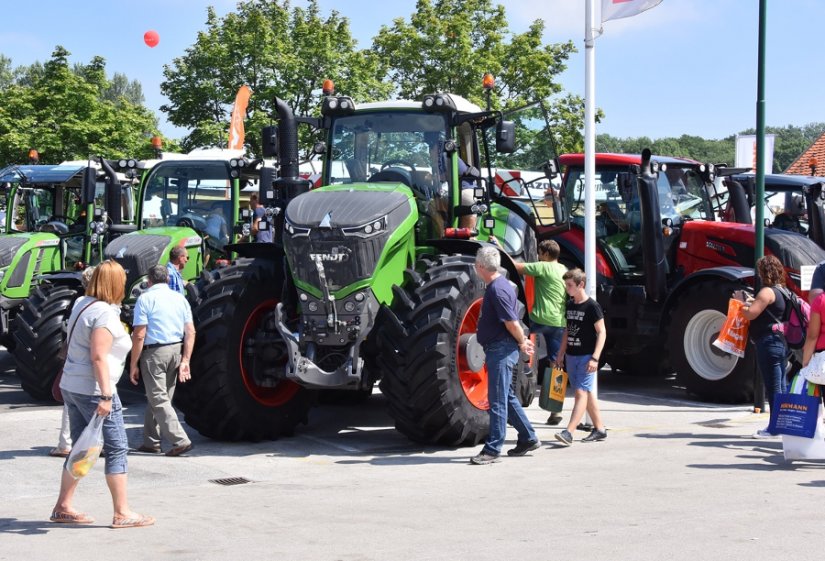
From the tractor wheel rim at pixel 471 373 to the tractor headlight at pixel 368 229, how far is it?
104 centimetres

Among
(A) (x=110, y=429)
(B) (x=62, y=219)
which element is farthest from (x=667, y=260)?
(B) (x=62, y=219)

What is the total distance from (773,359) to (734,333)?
2.80ft

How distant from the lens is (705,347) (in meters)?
12.9

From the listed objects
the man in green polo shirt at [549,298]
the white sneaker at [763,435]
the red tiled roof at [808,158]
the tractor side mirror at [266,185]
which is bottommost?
the white sneaker at [763,435]

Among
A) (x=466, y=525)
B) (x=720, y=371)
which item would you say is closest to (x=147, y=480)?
(x=466, y=525)

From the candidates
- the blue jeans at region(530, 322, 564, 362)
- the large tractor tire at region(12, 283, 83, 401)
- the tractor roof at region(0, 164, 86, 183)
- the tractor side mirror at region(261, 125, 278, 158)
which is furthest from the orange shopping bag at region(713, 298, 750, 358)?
the tractor roof at region(0, 164, 86, 183)

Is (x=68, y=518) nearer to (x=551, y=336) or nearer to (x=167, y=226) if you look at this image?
(x=551, y=336)

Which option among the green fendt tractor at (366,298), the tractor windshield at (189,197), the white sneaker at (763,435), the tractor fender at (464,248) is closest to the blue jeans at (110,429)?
the green fendt tractor at (366,298)

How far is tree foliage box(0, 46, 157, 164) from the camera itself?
35.8m

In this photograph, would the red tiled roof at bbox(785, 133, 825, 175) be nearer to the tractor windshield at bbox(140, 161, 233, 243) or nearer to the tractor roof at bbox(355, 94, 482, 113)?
the tractor windshield at bbox(140, 161, 233, 243)

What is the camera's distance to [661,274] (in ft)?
44.6

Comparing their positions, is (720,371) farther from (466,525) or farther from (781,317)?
(466,525)

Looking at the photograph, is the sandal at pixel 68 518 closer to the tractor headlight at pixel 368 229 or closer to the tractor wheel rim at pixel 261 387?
the tractor wheel rim at pixel 261 387

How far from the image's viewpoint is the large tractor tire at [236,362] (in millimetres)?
9953
